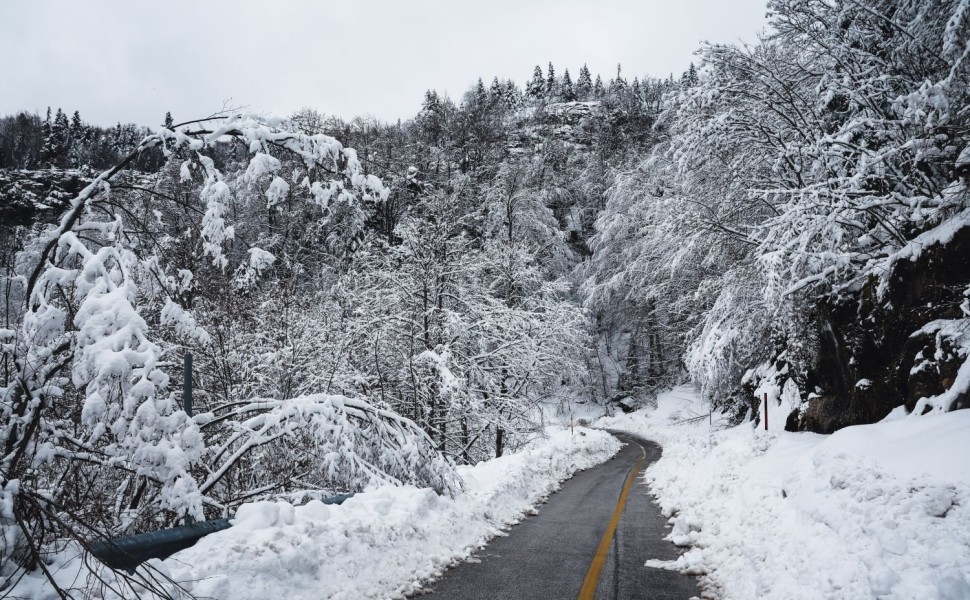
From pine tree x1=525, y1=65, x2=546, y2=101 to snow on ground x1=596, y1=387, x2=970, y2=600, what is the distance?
84396 mm

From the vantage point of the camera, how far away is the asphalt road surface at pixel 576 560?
4.86 m

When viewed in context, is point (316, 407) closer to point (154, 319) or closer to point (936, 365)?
point (154, 319)

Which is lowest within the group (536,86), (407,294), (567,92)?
(407,294)

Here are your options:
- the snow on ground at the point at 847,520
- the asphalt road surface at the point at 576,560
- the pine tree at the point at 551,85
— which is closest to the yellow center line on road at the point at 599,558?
the asphalt road surface at the point at 576,560

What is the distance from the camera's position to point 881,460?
5734 mm

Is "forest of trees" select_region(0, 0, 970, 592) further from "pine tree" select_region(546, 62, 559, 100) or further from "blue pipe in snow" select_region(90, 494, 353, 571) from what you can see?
"pine tree" select_region(546, 62, 559, 100)

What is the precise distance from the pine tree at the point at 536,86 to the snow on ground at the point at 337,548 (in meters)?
85.4

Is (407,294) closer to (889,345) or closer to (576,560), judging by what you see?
(576,560)

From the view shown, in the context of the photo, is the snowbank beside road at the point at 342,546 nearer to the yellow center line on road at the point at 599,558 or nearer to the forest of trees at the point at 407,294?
the forest of trees at the point at 407,294

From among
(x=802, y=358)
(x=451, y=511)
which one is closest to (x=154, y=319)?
(x=451, y=511)

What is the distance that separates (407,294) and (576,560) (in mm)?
9682

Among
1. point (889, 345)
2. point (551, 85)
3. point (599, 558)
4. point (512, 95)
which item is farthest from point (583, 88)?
point (599, 558)

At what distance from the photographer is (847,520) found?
191 inches

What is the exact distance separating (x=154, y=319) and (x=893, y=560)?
1002cm
